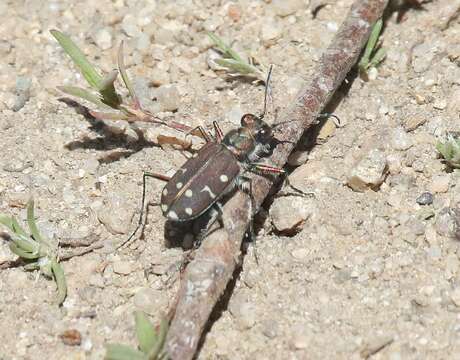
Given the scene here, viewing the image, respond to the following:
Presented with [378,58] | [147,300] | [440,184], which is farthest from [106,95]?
[440,184]

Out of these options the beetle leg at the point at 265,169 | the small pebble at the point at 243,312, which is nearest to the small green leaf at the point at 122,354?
the small pebble at the point at 243,312

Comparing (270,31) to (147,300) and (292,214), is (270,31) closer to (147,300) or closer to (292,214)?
(292,214)

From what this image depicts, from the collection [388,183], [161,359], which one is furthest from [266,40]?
[161,359]

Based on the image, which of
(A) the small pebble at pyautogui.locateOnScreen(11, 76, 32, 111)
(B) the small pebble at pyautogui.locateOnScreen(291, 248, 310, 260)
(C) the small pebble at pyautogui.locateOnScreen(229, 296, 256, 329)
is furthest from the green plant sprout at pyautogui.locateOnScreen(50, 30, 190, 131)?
(C) the small pebble at pyautogui.locateOnScreen(229, 296, 256, 329)

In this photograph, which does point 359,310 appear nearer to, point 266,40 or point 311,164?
point 311,164

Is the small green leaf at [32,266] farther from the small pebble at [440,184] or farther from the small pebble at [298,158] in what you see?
the small pebble at [440,184]
